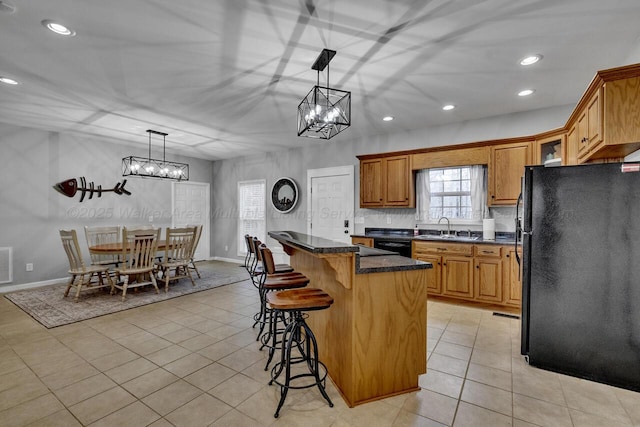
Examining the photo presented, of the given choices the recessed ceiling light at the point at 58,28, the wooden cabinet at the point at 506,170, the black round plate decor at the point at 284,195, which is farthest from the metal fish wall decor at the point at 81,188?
the wooden cabinet at the point at 506,170

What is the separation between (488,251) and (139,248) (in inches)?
190

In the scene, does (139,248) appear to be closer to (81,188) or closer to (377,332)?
(81,188)

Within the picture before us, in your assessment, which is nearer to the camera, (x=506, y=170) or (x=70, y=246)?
(x=506, y=170)

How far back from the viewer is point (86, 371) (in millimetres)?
2365

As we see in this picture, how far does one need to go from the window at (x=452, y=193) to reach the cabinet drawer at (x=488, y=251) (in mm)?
713

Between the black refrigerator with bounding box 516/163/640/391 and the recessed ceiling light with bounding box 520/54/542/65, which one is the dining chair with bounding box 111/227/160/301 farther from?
the recessed ceiling light with bounding box 520/54/542/65

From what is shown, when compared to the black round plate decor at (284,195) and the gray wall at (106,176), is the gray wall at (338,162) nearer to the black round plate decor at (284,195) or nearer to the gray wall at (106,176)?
the gray wall at (106,176)

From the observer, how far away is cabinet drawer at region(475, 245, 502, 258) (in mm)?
3725

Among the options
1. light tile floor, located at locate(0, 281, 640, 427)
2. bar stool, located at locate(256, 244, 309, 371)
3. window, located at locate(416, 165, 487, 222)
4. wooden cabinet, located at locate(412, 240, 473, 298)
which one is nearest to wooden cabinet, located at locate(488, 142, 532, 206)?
window, located at locate(416, 165, 487, 222)

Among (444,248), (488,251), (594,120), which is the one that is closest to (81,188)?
(444,248)

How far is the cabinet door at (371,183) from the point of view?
4941mm

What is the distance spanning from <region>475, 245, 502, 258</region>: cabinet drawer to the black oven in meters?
0.90

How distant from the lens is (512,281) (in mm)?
3664

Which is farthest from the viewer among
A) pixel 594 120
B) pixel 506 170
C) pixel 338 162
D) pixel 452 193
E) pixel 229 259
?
pixel 229 259
